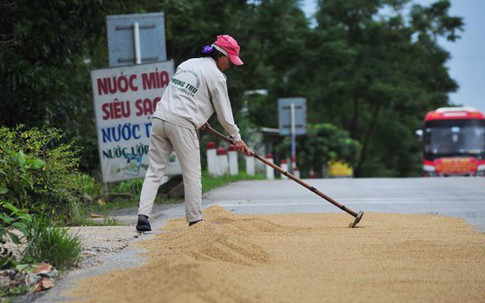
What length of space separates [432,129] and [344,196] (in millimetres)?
20586

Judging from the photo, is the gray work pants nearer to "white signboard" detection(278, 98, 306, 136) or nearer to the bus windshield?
the bus windshield

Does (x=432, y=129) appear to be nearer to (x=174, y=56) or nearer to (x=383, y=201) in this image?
(x=174, y=56)

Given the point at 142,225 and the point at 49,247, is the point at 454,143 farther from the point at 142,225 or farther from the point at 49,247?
the point at 49,247

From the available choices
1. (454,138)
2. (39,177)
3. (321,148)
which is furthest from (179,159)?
(321,148)

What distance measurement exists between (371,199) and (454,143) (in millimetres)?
20962

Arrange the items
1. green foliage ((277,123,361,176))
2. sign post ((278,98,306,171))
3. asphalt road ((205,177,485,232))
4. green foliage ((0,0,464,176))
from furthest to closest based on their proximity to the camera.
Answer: green foliage ((277,123,361,176)), sign post ((278,98,306,171)), green foliage ((0,0,464,176)), asphalt road ((205,177,485,232))

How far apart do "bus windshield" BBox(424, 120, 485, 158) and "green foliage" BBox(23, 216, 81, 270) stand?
2836cm

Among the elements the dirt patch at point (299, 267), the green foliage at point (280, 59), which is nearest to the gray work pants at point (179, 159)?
the dirt patch at point (299, 267)

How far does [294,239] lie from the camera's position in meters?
7.34

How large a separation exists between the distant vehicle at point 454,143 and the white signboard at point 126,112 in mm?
21509

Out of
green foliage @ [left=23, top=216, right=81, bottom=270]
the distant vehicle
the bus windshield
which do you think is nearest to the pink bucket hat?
green foliage @ [left=23, top=216, right=81, bottom=270]

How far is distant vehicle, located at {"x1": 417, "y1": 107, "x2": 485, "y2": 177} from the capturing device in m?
32.3

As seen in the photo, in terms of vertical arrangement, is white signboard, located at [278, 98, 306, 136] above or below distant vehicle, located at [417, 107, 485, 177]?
above

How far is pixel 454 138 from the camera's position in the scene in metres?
33.2
